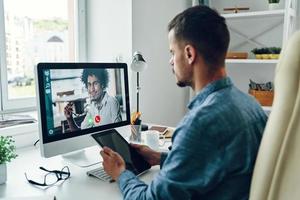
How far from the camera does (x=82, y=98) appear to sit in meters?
1.37

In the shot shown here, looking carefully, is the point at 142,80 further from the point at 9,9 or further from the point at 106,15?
the point at 9,9

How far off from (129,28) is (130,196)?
1454 millimetres

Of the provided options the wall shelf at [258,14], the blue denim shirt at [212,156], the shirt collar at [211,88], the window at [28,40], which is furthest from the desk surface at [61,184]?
the wall shelf at [258,14]

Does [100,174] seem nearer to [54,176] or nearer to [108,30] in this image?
[54,176]

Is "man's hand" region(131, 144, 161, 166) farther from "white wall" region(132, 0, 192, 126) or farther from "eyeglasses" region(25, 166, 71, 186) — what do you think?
"white wall" region(132, 0, 192, 126)

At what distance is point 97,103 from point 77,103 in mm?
114

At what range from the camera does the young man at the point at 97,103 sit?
138 centimetres

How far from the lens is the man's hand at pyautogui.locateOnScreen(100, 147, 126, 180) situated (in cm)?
114

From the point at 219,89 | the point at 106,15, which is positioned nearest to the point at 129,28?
the point at 106,15

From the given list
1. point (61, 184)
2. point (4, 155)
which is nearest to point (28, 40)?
point (4, 155)

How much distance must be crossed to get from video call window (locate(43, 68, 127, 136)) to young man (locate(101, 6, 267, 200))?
0.45 m

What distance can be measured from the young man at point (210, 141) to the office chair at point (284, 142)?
0.13 metres

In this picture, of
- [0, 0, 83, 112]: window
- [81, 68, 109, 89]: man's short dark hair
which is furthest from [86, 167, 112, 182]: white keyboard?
[0, 0, 83, 112]: window

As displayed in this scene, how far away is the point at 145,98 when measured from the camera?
238 centimetres
